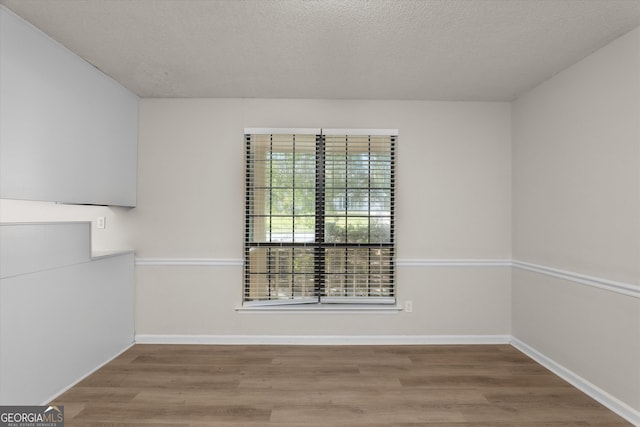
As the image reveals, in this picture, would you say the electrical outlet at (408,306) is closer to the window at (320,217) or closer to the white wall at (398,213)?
the white wall at (398,213)

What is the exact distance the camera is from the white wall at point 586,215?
238cm

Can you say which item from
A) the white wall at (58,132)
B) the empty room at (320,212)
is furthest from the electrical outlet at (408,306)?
the white wall at (58,132)

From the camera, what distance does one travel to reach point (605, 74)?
257 cm

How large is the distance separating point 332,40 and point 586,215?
237 centimetres

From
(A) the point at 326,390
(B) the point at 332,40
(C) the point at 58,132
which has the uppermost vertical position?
(B) the point at 332,40

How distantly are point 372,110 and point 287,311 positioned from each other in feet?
7.60

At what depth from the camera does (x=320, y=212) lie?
12.4 feet

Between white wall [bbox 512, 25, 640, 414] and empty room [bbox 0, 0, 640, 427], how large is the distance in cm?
2

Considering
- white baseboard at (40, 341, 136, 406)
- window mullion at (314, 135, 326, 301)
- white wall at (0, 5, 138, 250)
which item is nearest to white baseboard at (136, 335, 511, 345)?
white baseboard at (40, 341, 136, 406)

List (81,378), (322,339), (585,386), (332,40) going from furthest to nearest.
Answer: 1. (322,339)
2. (81,378)
3. (585,386)
4. (332,40)

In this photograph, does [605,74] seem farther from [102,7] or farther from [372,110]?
[102,7]

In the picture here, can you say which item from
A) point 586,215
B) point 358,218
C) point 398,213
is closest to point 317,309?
point 358,218

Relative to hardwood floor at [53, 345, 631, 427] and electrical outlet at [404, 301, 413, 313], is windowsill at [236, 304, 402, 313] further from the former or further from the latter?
hardwood floor at [53, 345, 631, 427]

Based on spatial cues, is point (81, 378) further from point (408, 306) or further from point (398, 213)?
point (398, 213)
